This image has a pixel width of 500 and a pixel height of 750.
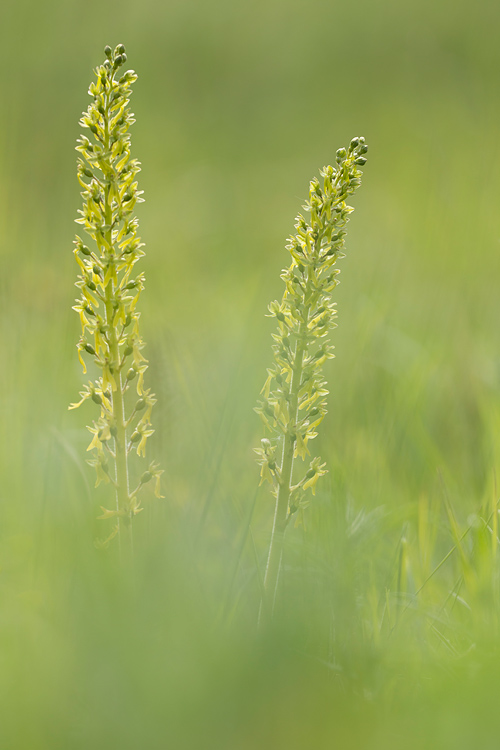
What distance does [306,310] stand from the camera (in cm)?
167

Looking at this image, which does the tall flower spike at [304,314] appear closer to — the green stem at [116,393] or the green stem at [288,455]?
the green stem at [288,455]

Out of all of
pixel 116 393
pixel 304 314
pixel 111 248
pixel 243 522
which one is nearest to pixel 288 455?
pixel 243 522

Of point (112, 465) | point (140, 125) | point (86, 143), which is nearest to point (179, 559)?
point (86, 143)

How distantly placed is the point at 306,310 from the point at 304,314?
0.04 feet

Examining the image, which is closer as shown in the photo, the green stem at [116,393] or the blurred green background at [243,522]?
the blurred green background at [243,522]

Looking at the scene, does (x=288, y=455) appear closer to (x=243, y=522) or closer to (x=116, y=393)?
(x=243, y=522)

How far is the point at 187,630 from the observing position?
1197 mm

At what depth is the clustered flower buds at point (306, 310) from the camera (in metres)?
1.67

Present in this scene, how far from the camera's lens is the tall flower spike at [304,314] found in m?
1.67

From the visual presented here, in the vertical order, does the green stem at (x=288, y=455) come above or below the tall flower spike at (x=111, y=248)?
below

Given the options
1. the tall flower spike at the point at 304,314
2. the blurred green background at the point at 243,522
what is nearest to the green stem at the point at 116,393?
the blurred green background at the point at 243,522

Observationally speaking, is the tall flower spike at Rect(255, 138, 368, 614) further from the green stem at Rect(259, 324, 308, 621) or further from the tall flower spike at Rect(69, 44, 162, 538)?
the tall flower spike at Rect(69, 44, 162, 538)

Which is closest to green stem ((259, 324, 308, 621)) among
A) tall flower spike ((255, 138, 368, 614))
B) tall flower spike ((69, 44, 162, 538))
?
tall flower spike ((255, 138, 368, 614))

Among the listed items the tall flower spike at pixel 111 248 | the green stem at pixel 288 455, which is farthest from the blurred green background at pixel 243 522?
the tall flower spike at pixel 111 248
